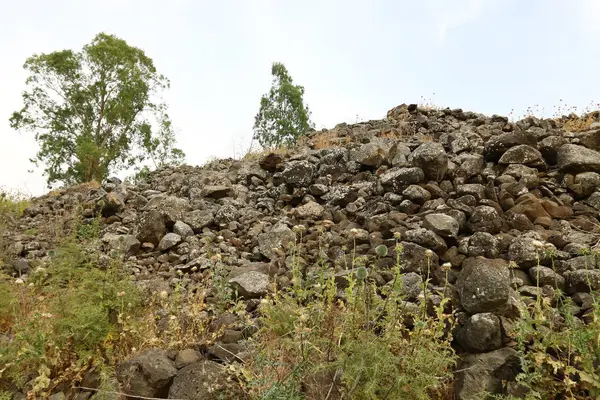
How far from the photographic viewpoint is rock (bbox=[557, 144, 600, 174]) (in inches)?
209

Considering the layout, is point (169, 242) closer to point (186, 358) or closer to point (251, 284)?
point (251, 284)

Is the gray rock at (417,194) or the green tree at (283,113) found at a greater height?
the green tree at (283,113)

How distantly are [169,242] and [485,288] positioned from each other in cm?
403

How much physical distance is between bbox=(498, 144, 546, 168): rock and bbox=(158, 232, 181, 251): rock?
4357 millimetres

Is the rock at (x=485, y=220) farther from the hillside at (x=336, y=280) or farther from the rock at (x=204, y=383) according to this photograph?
the rock at (x=204, y=383)

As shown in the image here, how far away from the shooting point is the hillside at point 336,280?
2752mm

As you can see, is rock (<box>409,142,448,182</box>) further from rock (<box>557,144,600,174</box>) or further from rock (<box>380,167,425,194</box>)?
rock (<box>557,144,600,174</box>)

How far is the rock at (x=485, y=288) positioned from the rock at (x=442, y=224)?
0.95 metres

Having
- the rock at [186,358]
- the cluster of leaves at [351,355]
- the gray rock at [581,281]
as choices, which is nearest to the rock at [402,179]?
the gray rock at [581,281]

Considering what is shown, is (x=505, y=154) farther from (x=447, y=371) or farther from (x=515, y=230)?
(x=447, y=371)

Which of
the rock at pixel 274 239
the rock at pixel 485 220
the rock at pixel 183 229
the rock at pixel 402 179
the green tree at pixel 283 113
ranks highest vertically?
the green tree at pixel 283 113

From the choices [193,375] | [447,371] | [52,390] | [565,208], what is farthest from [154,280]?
[565,208]

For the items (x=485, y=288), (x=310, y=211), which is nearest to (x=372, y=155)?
(x=310, y=211)

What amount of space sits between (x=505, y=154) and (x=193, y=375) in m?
4.68
